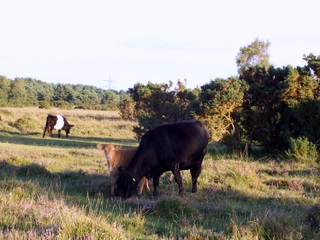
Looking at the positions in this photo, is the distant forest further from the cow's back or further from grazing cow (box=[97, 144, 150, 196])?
the cow's back

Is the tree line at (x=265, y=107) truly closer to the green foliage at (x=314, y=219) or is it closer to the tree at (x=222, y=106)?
the tree at (x=222, y=106)

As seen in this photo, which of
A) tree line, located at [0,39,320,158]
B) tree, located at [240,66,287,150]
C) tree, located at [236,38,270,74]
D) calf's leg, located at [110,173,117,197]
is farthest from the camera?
tree, located at [236,38,270,74]

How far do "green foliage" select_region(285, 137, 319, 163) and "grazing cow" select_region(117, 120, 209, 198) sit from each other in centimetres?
570

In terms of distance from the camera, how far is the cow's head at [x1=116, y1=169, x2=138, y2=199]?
32.2 ft

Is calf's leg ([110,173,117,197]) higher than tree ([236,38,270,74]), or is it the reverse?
tree ([236,38,270,74])

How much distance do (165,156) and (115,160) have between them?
4.67 ft

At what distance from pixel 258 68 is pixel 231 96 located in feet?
9.49

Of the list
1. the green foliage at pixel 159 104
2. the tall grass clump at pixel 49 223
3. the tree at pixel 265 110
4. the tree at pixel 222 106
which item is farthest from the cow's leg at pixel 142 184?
the green foliage at pixel 159 104

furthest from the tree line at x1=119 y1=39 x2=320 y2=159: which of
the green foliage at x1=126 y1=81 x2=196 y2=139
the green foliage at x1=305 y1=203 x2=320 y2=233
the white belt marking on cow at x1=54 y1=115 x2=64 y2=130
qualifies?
the white belt marking on cow at x1=54 y1=115 x2=64 y2=130

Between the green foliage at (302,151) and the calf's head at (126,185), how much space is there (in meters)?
7.82

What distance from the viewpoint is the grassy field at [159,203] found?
5.63 m

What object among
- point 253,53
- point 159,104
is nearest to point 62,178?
point 159,104

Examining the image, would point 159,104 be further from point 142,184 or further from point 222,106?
point 142,184

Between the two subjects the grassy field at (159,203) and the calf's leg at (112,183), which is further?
the calf's leg at (112,183)
